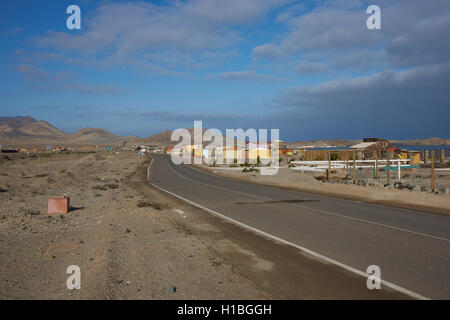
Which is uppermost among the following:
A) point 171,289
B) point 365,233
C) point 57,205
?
point 57,205

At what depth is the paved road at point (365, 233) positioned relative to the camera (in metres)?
6.72

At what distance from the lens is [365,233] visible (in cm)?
1010

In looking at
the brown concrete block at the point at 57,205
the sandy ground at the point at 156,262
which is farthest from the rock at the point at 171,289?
the brown concrete block at the point at 57,205

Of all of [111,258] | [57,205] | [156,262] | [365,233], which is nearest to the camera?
[156,262]

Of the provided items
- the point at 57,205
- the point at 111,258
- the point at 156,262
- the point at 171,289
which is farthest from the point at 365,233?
the point at 57,205

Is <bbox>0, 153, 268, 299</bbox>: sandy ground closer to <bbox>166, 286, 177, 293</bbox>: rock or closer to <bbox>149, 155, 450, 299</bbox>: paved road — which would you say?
<bbox>166, 286, 177, 293</bbox>: rock

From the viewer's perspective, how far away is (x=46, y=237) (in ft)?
32.0

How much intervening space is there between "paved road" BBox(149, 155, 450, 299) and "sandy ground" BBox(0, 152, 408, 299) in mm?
698

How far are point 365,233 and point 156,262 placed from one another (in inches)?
226

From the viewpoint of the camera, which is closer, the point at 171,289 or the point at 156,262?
the point at 171,289

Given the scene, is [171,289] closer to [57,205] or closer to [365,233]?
[365,233]

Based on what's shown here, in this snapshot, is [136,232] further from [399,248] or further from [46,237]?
[399,248]
